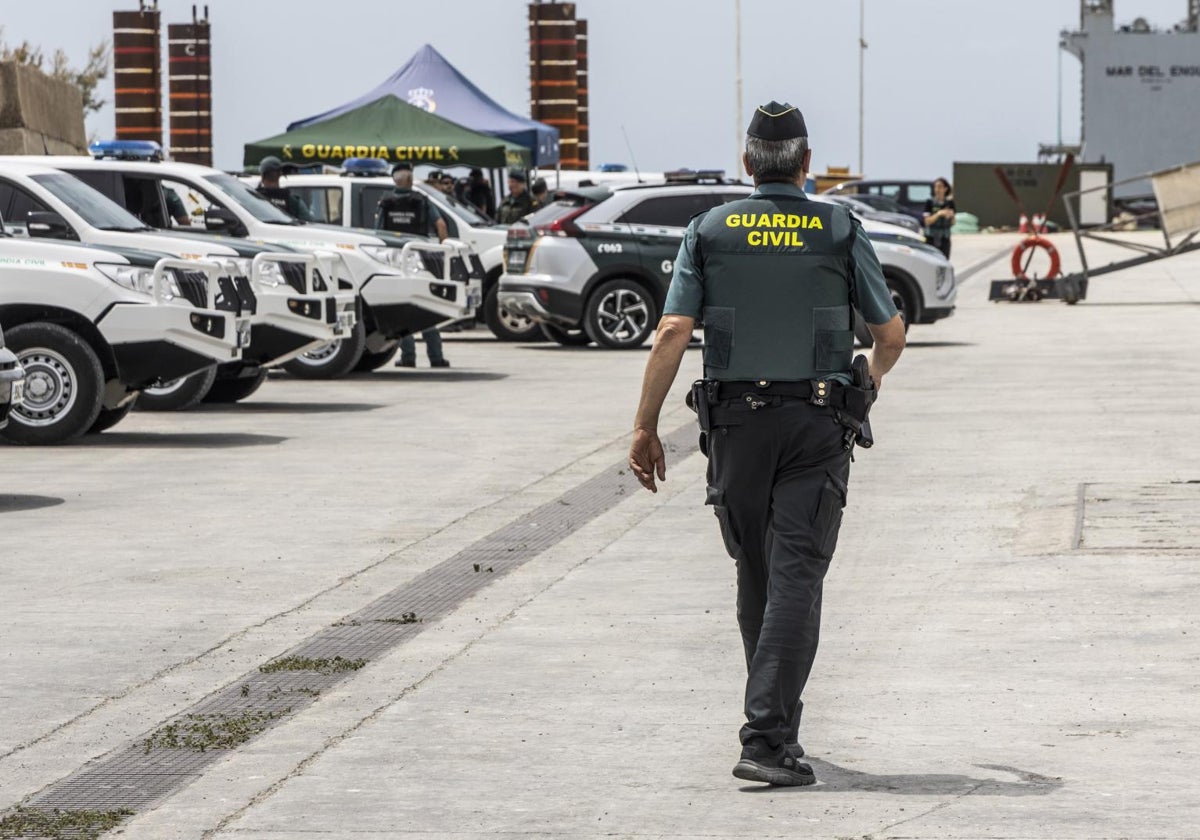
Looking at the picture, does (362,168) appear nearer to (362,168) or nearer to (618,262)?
A: (362,168)

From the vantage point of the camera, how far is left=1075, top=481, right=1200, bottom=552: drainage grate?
9.48 m

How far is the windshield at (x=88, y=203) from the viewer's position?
1609 centimetres

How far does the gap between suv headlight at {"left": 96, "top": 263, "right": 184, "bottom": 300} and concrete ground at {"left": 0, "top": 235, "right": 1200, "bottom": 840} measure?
988 mm

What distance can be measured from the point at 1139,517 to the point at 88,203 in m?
8.75

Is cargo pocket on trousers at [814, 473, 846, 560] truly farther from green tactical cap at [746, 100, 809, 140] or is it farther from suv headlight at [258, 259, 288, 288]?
suv headlight at [258, 259, 288, 288]

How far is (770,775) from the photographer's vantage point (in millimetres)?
5605

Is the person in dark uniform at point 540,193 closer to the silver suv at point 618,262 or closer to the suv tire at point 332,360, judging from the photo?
the silver suv at point 618,262

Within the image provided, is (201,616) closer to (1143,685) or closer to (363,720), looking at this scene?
(363,720)

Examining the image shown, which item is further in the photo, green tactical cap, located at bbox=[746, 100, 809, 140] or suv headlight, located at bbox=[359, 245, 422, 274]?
suv headlight, located at bbox=[359, 245, 422, 274]

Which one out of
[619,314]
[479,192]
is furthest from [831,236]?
[479,192]

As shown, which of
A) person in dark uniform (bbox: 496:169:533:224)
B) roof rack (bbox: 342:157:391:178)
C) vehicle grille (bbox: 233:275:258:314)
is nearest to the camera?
vehicle grille (bbox: 233:275:258:314)

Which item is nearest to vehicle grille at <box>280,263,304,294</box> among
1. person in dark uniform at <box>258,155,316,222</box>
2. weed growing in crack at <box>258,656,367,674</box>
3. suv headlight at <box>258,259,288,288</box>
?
suv headlight at <box>258,259,288,288</box>

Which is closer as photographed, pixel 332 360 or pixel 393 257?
pixel 393 257

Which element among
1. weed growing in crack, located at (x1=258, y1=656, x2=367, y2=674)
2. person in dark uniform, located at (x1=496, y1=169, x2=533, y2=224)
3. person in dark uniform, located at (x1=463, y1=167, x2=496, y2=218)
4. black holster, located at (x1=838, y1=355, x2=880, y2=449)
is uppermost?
person in dark uniform, located at (x1=463, y1=167, x2=496, y2=218)
